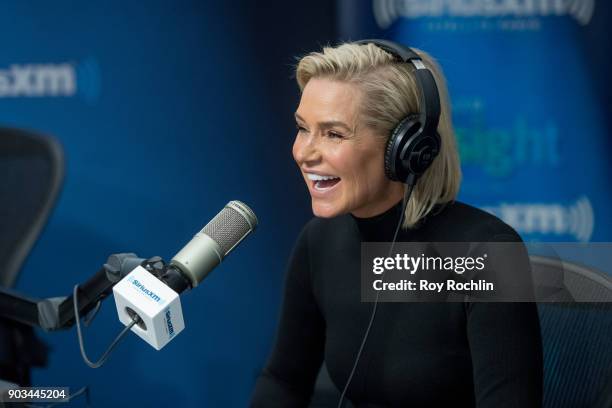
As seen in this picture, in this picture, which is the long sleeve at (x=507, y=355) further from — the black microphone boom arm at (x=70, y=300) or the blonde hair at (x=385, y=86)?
the black microphone boom arm at (x=70, y=300)

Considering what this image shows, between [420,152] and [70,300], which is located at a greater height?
[420,152]

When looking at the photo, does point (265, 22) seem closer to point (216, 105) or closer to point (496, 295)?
point (216, 105)

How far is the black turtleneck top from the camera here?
3.96 feet

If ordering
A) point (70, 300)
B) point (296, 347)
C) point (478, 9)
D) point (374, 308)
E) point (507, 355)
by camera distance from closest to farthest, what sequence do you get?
point (70, 300), point (507, 355), point (374, 308), point (296, 347), point (478, 9)

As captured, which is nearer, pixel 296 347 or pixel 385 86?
pixel 385 86

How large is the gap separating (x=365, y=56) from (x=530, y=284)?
16.2 inches

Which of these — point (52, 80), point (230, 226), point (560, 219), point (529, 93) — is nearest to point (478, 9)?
point (529, 93)

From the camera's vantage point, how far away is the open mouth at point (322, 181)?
1285 mm

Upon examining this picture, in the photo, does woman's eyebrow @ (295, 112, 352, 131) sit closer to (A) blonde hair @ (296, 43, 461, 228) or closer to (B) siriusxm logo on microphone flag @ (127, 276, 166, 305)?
(A) blonde hair @ (296, 43, 461, 228)

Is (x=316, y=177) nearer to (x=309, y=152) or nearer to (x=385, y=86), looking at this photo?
(x=309, y=152)

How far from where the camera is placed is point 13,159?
2004mm

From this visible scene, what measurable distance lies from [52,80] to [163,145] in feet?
1.23

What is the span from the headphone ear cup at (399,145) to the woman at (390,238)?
0.03 m

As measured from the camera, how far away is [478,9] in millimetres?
2209
